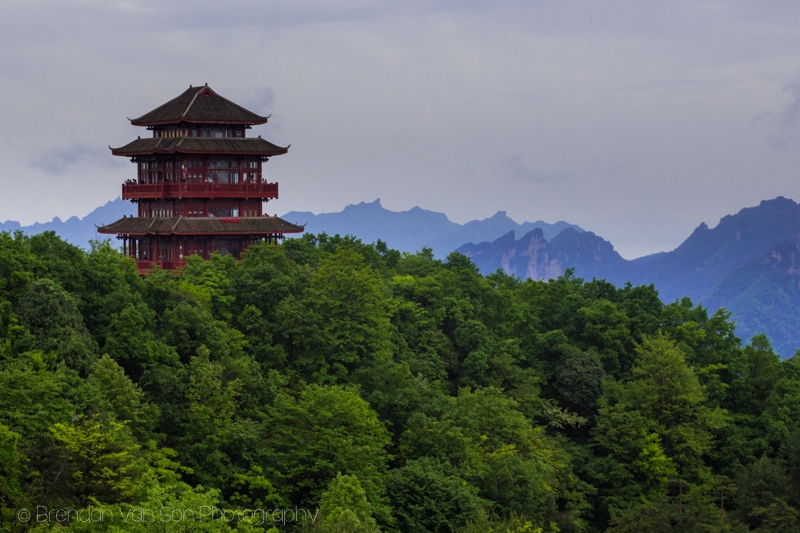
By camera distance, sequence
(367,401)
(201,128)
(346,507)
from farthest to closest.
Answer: (201,128) → (367,401) → (346,507)

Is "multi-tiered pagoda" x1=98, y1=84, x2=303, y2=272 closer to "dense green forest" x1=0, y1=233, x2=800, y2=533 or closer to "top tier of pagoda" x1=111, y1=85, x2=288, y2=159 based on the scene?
"top tier of pagoda" x1=111, y1=85, x2=288, y2=159

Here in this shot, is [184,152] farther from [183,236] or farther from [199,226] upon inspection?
[183,236]

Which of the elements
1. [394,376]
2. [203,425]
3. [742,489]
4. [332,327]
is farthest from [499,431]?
[203,425]

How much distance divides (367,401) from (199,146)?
1808cm

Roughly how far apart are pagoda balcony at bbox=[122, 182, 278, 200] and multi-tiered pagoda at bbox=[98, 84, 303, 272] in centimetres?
5

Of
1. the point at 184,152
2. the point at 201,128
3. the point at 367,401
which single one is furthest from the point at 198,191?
the point at 367,401

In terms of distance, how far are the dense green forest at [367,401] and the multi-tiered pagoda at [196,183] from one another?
3609mm

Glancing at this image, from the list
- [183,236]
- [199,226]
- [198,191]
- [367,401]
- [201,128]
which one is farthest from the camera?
[201,128]

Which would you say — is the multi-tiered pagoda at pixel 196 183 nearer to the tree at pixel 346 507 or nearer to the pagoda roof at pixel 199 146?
the pagoda roof at pixel 199 146

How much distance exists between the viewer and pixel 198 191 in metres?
49.6

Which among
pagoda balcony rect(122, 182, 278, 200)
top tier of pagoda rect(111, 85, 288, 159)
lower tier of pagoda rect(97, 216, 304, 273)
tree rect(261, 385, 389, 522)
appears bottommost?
tree rect(261, 385, 389, 522)

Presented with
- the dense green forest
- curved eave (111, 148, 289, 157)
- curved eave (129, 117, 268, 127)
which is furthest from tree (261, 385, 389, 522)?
curved eave (129, 117, 268, 127)

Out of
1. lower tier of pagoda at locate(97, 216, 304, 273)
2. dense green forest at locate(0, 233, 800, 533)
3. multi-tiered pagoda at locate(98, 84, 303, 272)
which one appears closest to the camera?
dense green forest at locate(0, 233, 800, 533)

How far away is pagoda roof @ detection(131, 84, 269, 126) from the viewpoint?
163 feet
